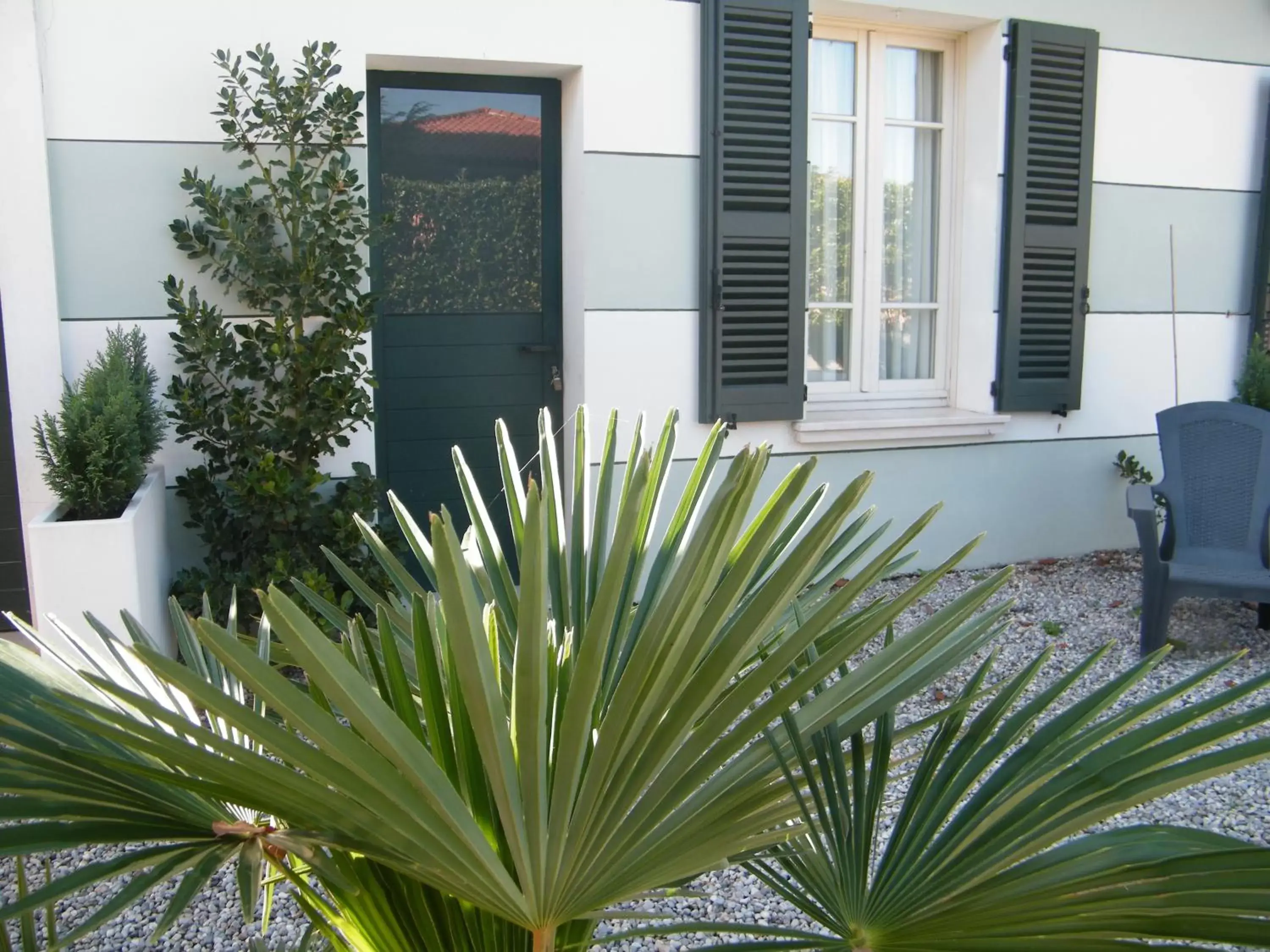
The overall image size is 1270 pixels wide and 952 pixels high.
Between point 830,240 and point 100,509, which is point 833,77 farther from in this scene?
point 100,509

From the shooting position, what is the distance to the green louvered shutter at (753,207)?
14.7 ft

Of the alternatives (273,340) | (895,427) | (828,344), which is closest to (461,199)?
(273,340)

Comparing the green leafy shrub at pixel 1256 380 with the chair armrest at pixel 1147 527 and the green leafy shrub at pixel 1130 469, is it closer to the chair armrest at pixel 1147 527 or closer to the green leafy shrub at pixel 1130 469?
the green leafy shrub at pixel 1130 469

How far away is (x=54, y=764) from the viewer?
2.82 ft

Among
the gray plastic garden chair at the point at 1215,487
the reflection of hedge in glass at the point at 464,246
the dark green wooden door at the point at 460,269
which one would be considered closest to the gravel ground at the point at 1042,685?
the gray plastic garden chair at the point at 1215,487

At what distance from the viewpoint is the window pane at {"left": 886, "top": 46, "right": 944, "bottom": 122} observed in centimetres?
514

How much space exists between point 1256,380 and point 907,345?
1.74 metres

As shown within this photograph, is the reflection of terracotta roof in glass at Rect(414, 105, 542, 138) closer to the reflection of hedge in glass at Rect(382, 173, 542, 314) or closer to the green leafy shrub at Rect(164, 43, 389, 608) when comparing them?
the reflection of hedge in glass at Rect(382, 173, 542, 314)

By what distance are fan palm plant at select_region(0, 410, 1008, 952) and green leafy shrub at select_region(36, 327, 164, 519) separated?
2.43 meters

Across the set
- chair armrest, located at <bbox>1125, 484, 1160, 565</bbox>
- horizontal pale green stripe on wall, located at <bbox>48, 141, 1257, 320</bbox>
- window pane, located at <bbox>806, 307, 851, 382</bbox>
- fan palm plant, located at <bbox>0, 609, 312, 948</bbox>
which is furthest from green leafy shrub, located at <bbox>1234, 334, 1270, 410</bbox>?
fan palm plant, located at <bbox>0, 609, 312, 948</bbox>

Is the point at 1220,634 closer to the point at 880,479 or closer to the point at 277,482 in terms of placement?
the point at 880,479

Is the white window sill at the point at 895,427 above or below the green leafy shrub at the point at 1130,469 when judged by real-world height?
above

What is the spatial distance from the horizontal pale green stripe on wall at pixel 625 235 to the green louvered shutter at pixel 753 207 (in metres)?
0.12

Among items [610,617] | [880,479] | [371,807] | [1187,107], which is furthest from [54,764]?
[1187,107]
